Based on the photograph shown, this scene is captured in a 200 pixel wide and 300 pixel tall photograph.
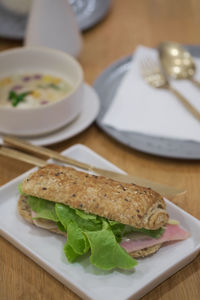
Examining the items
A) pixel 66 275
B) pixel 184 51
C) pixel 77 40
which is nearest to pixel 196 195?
pixel 66 275

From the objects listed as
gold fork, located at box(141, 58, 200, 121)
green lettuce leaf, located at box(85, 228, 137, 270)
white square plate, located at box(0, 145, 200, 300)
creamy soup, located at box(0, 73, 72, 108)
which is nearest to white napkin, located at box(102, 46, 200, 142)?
gold fork, located at box(141, 58, 200, 121)

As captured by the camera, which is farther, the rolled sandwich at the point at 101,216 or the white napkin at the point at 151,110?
the white napkin at the point at 151,110

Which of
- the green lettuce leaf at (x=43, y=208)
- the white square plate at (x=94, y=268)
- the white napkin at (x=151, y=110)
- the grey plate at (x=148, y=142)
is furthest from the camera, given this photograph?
the white napkin at (x=151, y=110)

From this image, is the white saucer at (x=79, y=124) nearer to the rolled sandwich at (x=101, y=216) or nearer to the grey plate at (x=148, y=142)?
the grey plate at (x=148, y=142)

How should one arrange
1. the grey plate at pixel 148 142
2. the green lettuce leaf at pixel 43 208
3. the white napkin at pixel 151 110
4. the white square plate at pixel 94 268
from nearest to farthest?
the white square plate at pixel 94 268 → the green lettuce leaf at pixel 43 208 → the grey plate at pixel 148 142 → the white napkin at pixel 151 110

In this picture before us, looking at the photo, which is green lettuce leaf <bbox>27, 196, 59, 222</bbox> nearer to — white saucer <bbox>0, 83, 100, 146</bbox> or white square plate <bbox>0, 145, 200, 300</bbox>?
white square plate <bbox>0, 145, 200, 300</bbox>

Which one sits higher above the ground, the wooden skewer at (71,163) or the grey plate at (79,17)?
the grey plate at (79,17)

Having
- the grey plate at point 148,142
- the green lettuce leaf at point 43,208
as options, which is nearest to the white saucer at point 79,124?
the grey plate at point 148,142
